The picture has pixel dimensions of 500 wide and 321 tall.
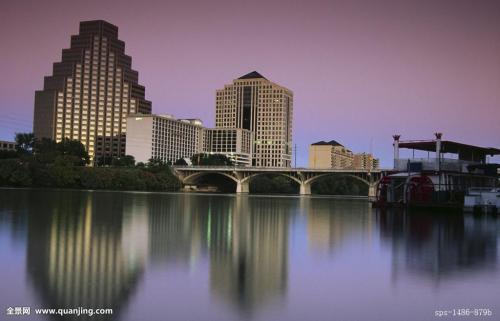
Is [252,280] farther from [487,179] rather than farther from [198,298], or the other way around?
[487,179]

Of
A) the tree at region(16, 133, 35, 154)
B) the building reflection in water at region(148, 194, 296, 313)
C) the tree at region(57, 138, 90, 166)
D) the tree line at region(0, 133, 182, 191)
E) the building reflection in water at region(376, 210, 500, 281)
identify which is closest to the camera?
the building reflection in water at region(148, 194, 296, 313)

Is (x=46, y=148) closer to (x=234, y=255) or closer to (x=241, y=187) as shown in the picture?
(x=241, y=187)

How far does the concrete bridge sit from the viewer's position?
5866 inches

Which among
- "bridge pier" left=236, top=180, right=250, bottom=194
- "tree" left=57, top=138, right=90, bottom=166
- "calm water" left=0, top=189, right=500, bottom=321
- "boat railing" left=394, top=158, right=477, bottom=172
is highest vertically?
"tree" left=57, top=138, right=90, bottom=166

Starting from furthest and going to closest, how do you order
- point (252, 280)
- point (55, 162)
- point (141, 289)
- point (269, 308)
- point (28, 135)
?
point (28, 135), point (55, 162), point (252, 280), point (141, 289), point (269, 308)

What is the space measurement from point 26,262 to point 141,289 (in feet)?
18.9

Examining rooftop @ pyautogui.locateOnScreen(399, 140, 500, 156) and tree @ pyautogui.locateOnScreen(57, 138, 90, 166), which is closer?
rooftop @ pyautogui.locateOnScreen(399, 140, 500, 156)

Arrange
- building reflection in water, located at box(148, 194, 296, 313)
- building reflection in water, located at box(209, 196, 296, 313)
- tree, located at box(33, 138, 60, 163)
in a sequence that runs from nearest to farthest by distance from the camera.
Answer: building reflection in water, located at box(209, 196, 296, 313), building reflection in water, located at box(148, 194, 296, 313), tree, located at box(33, 138, 60, 163)

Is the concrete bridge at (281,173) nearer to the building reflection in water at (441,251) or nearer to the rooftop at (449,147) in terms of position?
the rooftop at (449,147)

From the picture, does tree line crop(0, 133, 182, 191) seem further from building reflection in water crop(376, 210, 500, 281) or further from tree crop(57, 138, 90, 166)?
building reflection in water crop(376, 210, 500, 281)

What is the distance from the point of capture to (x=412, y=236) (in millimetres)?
31375

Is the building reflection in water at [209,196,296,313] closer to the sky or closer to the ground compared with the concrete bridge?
A: closer to the ground

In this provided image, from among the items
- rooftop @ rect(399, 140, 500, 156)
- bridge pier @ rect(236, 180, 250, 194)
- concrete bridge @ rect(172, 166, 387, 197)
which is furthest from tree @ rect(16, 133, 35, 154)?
rooftop @ rect(399, 140, 500, 156)

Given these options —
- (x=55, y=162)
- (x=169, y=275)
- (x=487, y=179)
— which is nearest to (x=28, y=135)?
(x=55, y=162)
